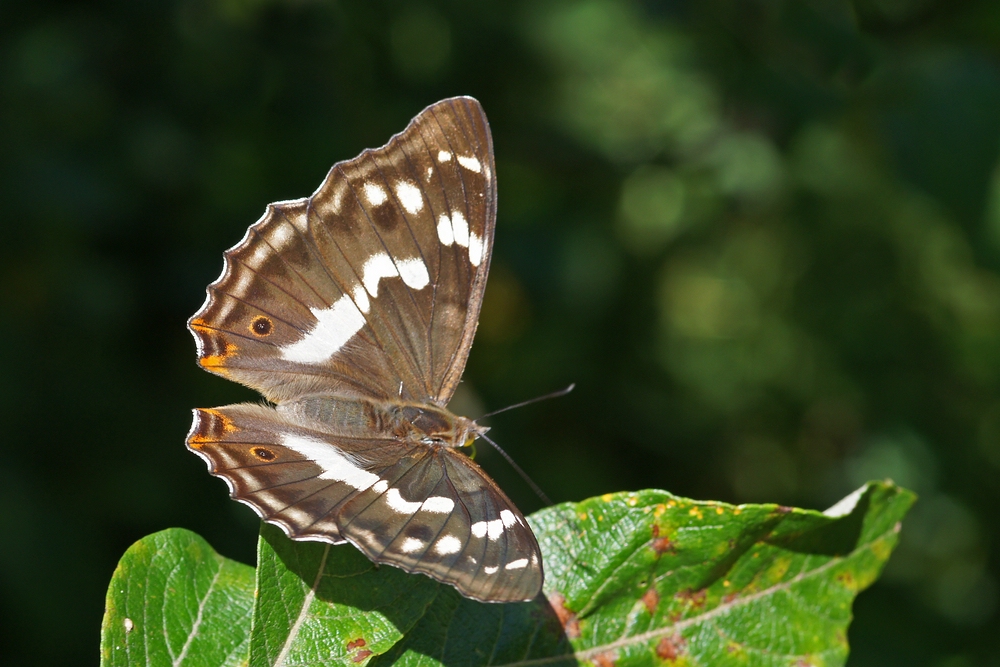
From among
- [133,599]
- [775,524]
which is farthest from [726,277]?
[133,599]

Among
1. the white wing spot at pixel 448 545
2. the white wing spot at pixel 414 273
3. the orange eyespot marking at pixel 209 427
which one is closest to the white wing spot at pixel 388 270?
the white wing spot at pixel 414 273

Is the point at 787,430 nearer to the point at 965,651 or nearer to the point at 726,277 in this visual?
the point at 726,277

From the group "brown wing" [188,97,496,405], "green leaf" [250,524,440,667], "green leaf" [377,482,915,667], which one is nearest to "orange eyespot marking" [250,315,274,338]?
"brown wing" [188,97,496,405]

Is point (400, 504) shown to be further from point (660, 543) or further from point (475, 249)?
point (475, 249)

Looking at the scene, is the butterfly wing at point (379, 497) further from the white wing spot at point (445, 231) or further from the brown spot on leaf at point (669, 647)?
the white wing spot at point (445, 231)

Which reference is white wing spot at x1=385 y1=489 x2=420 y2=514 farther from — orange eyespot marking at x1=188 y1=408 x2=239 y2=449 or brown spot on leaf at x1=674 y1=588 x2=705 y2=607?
brown spot on leaf at x1=674 y1=588 x2=705 y2=607

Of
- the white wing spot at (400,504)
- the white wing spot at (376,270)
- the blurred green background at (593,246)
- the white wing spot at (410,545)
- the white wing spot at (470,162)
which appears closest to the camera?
the white wing spot at (410,545)

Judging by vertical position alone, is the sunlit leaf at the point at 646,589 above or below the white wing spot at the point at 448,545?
below
